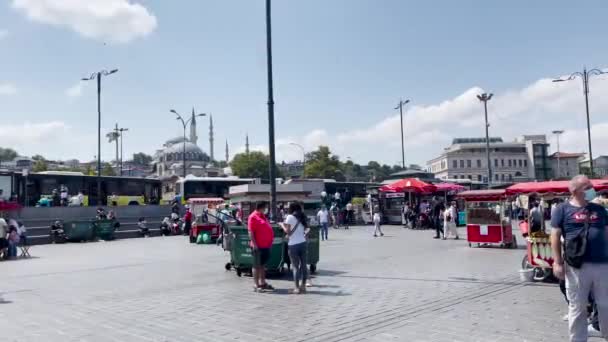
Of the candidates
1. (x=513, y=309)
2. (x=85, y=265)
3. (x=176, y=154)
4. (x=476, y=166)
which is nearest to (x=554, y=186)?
(x=513, y=309)

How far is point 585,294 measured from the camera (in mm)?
4953

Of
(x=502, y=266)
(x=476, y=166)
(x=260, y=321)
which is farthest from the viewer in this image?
(x=476, y=166)

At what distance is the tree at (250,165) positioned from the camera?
398 feet

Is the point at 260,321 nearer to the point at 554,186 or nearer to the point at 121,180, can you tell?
the point at 554,186

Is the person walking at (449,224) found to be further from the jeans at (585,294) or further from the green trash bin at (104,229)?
the jeans at (585,294)

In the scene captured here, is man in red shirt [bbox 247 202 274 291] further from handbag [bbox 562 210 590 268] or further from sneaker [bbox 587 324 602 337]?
handbag [bbox 562 210 590 268]

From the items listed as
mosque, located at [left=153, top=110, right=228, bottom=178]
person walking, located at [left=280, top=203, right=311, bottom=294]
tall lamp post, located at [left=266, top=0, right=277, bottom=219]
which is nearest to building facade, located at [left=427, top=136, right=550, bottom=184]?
mosque, located at [left=153, top=110, right=228, bottom=178]

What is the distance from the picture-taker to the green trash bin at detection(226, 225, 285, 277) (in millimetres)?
11516

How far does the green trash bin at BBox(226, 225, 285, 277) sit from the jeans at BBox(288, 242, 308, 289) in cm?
187

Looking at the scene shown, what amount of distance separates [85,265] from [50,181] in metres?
24.0

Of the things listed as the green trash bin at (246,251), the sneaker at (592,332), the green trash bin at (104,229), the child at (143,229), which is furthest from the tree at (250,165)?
the sneaker at (592,332)

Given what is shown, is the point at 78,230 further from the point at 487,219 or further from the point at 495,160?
the point at 495,160

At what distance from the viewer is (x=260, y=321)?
7.27m

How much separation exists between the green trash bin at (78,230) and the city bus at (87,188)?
29.3ft
